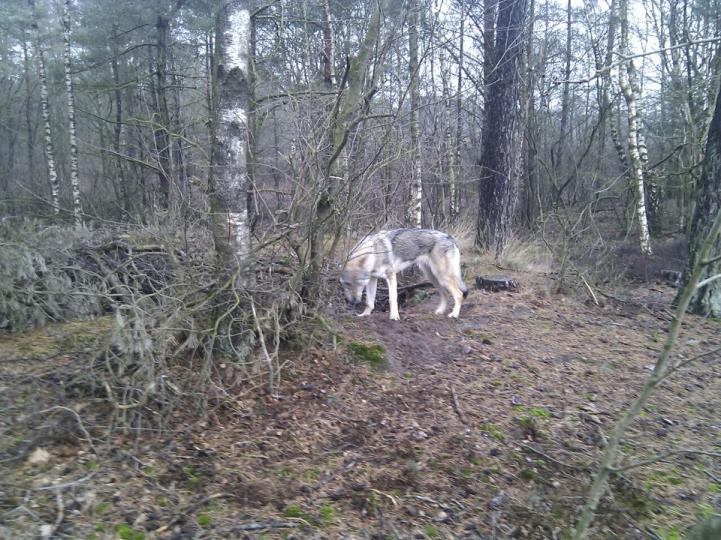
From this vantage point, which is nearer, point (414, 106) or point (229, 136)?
point (229, 136)

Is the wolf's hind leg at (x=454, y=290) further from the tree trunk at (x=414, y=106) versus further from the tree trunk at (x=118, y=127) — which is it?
the tree trunk at (x=118, y=127)

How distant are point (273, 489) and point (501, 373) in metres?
2.83

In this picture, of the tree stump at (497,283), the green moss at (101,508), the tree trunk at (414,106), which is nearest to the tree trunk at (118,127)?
the tree trunk at (414,106)

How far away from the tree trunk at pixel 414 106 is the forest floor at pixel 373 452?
2.64 m

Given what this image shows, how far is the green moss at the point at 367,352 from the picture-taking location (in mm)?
5245

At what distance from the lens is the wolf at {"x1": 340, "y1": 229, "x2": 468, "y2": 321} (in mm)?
7277

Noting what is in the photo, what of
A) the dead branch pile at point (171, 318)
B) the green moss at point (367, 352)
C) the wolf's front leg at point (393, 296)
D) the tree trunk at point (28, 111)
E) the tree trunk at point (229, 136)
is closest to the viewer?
the dead branch pile at point (171, 318)

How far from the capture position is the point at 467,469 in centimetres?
383

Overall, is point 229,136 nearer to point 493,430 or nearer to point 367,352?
point 367,352

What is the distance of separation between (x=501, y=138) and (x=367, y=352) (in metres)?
7.72

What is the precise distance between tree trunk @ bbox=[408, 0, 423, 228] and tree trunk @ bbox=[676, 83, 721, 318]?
14.5 feet

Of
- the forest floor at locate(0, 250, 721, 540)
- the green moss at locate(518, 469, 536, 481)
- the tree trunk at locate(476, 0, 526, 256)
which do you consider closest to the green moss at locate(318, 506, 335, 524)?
the forest floor at locate(0, 250, 721, 540)

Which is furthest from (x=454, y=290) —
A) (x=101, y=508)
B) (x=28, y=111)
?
(x=28, y=111)

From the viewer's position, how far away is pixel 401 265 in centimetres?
758
